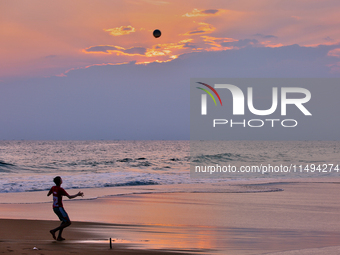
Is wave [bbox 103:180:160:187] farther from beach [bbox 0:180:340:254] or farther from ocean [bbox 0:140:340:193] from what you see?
beach [bbox 0:180:340:254]

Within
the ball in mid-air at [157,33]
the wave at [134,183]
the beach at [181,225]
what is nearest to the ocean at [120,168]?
the wave at [134,183]

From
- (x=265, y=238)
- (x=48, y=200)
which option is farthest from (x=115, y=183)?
(x=265, y=238)

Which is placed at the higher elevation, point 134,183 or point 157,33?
point 157,33

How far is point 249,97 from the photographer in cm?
2945

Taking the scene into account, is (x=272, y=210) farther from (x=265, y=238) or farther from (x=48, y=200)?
(x=48, y=200)

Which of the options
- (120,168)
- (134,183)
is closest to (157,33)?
(134,183)

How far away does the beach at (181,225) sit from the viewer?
775 cm

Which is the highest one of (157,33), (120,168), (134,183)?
(157,33)

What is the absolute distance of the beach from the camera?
7.75 meters

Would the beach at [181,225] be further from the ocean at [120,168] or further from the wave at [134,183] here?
the ocean at [120,168]

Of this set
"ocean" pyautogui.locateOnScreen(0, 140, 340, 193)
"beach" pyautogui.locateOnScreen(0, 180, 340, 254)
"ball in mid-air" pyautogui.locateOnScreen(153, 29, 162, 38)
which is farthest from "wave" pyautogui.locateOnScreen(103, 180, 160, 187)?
"ball in mid-air" pyautogui.locateOnScreen(153, 29, 162, 38)

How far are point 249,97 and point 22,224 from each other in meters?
22.3

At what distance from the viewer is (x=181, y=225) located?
10.3 meters
